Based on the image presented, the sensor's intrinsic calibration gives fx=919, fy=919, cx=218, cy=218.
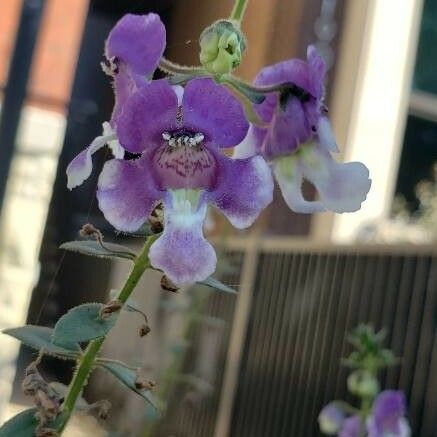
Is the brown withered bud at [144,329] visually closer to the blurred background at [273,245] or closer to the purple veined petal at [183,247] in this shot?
the purple veined petal at [183,247]

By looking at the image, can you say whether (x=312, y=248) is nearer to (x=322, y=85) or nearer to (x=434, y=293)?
(x=434, y=293)

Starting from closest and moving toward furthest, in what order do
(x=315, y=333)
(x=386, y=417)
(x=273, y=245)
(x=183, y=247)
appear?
(x=183, y=247) < (x=386, y=417) < (x=315, y=333) < (x=273, y=245)

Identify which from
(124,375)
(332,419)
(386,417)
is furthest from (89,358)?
(332,419)

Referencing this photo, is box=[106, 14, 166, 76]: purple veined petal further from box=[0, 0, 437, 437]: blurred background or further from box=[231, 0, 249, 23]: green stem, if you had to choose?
box=[0, 0, 437, 437]: blurred background

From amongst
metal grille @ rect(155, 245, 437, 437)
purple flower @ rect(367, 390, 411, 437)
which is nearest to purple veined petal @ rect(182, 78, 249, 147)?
purple flower @ rect(367, 390, 411, 437)

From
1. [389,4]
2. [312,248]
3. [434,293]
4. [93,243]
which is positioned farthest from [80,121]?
[389,4]

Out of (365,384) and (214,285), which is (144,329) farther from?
(365,384)

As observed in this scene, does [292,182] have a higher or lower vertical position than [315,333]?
higher

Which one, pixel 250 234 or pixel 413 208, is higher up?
pixel 413 208
